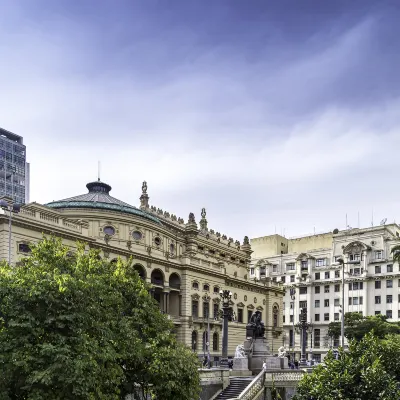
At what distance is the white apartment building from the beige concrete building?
59.6 feet

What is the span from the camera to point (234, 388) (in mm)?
36531

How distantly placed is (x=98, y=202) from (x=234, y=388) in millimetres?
36112

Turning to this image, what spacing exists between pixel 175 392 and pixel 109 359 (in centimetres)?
474

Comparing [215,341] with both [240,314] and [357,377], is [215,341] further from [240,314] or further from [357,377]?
[357,377]

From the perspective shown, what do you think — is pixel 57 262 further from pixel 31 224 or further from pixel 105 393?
pixel 31 224

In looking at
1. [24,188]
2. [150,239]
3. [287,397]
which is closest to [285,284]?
[150,239]

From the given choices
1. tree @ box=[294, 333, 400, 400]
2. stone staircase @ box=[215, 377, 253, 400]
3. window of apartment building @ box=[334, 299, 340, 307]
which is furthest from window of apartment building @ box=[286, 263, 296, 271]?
tree @ box=[294, 333, 400, 400]

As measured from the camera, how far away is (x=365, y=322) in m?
82.7

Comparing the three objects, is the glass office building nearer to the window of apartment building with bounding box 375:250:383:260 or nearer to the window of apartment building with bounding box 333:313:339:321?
the window of apartment building with bounding box 333:313:339:321

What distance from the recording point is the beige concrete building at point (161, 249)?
2176 inches

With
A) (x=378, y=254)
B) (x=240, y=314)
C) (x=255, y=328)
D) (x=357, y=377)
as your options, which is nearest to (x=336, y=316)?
(x=378, y=254)

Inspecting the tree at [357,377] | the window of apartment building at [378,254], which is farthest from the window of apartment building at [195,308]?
the tree at [357,377]

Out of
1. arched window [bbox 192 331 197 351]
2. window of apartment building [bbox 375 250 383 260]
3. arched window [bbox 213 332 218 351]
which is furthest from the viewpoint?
window of apartment building [bbox 375 250 383 260]

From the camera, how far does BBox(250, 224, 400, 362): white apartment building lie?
3873 inches
